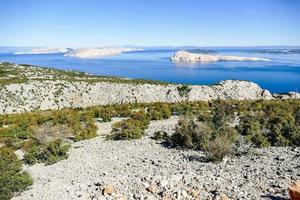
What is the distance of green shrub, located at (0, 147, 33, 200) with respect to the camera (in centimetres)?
1300

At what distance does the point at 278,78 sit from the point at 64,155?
117248mm

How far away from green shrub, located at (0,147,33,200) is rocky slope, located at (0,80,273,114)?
114 feet

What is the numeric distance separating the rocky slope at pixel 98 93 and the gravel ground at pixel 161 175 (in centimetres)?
3417

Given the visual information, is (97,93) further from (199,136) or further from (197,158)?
(197,158)

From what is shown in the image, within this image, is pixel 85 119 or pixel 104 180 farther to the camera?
pixel 85 119

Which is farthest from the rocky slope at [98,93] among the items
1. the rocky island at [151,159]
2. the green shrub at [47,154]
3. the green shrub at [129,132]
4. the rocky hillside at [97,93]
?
the green shrub at [47,154]

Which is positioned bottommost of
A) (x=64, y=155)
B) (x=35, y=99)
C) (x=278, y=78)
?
(x=278, y=78)

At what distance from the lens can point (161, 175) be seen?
13.5 meters

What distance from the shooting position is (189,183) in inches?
490

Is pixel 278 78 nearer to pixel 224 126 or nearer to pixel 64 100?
pixel 64 100

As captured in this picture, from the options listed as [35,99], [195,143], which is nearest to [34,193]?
[195,143]

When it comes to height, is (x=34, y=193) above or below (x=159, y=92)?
above

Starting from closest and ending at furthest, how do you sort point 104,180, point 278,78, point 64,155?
point 104,180
point 64,155
point 278,78

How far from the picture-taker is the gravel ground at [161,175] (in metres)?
11.8
